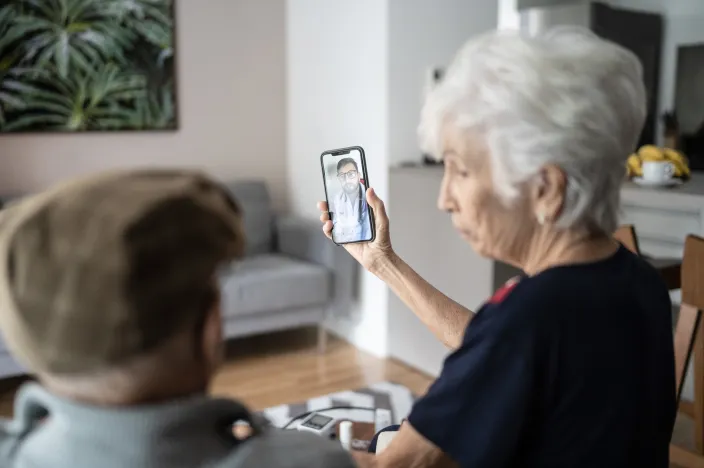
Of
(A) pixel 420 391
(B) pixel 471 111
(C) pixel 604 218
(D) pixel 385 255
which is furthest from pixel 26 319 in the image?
(A) pixel 420 391

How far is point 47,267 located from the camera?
1.76 ft

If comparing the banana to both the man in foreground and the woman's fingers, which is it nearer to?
the woman's fingers

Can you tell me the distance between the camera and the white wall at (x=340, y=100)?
3.23 m

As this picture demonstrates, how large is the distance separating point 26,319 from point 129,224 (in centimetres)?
11

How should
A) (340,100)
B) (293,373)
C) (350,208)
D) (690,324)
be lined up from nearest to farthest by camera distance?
(350,208) → (690,324) → (293,373) → (340,100)

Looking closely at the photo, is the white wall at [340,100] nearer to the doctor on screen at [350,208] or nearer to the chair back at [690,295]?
the chair back at [690,295]

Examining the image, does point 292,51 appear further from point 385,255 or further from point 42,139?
point 385,255

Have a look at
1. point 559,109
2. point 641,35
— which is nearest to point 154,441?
point 559,109

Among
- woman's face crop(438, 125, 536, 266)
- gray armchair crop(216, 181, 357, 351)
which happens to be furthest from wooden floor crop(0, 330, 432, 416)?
woman's face crop(438, 125, 536, 266)

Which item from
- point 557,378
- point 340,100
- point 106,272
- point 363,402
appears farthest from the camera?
point 340,100

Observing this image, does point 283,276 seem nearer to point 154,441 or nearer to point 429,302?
point 429,302

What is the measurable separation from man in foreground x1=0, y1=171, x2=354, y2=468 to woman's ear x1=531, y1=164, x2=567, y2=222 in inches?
15.7

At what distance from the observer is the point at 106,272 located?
0.52 metres

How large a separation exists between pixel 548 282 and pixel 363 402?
2060 mm
